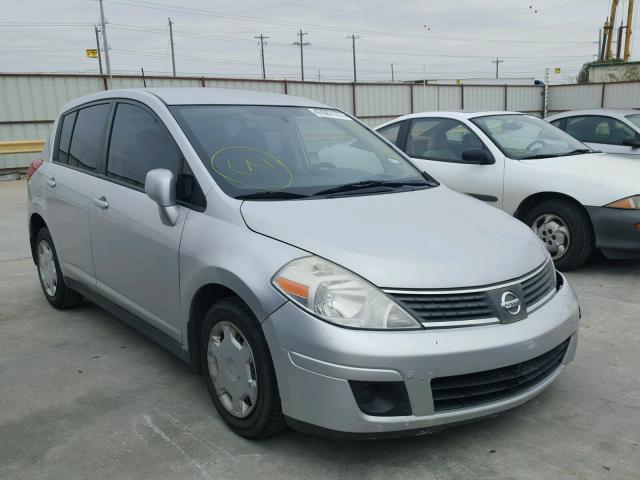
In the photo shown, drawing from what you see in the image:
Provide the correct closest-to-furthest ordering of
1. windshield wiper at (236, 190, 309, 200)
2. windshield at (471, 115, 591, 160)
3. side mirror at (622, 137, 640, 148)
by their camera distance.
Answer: windshield wiper at (236, 190, 309, 200)
windshield at (471, 115, 591, 160)
side mirror at (622, 137, 640, 148)

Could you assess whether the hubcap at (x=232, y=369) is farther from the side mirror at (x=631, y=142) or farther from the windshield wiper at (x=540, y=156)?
the side mirror at (x=631, y=142)

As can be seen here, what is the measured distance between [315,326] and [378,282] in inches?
12.4

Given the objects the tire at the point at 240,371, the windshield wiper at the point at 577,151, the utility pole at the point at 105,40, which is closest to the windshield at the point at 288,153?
the tire at the point at 240,371

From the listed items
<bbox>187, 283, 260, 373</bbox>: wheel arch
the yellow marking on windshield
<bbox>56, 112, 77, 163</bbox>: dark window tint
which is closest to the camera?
<bbox>187, 283, 260, 373</bbox>: wheel arch

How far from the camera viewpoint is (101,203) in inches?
152

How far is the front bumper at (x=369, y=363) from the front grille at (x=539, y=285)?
0.77ft

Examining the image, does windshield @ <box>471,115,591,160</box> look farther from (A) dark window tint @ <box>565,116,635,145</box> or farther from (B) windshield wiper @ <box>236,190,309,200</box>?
(B) windshield wiper @ <box>236,190,309,200</box>

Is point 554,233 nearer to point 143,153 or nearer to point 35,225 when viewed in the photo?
point 143,153

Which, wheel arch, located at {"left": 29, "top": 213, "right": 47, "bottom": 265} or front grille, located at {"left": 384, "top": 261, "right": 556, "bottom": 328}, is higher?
front grille, located at {"left": 384, "top": 261, "right": 556, "bottom": 328}

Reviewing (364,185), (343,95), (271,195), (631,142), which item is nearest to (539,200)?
(631,142)

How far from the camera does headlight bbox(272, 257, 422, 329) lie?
245 centimetres

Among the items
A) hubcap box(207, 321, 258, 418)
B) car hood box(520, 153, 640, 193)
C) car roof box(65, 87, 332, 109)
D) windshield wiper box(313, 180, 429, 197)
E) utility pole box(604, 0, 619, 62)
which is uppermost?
utility pole box(604, 0, 619, 62)

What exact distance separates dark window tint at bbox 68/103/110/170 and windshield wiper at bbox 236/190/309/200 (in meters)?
1.56

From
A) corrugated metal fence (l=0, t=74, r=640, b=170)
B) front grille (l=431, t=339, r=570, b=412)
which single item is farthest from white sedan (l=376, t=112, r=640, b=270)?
corrugated metal fence (l=0, t=74, r=640, b=170)
